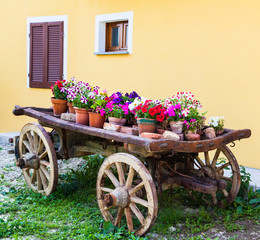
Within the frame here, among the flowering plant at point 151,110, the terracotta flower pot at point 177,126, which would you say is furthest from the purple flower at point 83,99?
the terracotta flower pot at point 177,126

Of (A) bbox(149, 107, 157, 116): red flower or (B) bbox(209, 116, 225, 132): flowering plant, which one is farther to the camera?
(B) bbox(209, 116, 225, 132): flowering plant

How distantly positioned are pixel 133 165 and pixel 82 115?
1.06 meters

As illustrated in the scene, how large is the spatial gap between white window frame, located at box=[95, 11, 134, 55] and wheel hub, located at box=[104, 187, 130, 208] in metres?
3.63

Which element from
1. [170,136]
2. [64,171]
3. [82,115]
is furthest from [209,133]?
[64,171]

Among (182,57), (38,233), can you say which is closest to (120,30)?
(182,57)

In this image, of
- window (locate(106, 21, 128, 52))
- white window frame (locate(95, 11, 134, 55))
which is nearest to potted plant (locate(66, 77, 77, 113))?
white window frame (locate(95, 11, 134, 55))

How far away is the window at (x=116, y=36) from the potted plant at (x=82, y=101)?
8.78ft

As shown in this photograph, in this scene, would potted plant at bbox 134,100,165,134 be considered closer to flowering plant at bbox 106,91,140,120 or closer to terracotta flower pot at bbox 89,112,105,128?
flowering plant at bbox 106,91,140,120

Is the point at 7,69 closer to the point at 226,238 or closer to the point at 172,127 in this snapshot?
the point at 172,127

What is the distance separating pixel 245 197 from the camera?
412 cm

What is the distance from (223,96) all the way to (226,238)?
2590 millimetres

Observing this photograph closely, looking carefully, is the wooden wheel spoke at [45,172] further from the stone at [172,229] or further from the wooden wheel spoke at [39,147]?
the stone at [172,229]

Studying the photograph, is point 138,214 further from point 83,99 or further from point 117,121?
point 83,99

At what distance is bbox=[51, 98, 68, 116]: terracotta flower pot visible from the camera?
4.43m
